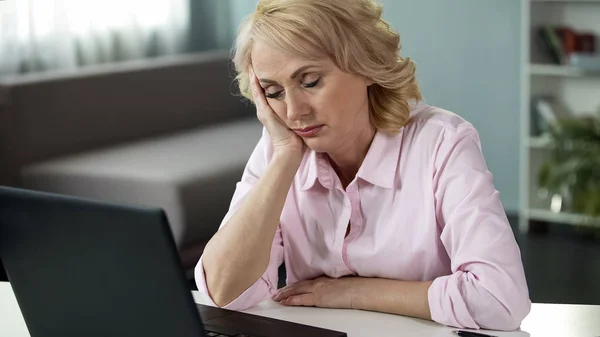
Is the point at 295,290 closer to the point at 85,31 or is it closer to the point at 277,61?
the point at 277,61

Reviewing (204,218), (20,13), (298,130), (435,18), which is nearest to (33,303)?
(298,130)

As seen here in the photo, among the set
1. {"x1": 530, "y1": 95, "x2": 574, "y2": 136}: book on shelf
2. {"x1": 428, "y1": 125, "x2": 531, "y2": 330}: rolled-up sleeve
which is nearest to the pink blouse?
{"x1": 428, "y1": 125, "x2": 531, "y2": 330}: rolled-up sleeve

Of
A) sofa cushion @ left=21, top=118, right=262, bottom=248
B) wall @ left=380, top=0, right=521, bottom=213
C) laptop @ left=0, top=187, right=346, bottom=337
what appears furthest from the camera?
wall @ left=380, top=0, right=521, bottom=213

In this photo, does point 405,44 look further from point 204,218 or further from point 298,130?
point 298,130

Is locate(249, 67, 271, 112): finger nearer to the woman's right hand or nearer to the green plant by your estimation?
the woman's right hand

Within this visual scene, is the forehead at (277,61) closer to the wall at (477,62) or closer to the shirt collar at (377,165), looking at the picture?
the shirt collar at (377,165)

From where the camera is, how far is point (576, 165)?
4.02 m

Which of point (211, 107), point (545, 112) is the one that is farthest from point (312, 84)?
point (211, 107)

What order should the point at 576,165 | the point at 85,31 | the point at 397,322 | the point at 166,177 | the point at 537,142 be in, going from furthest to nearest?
the point at 85,31
the point at 537,142
the point at 576,165
the point at 166,177
the point at 397,322

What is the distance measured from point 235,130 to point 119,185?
1055mm

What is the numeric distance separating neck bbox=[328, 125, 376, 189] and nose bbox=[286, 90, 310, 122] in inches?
5.0

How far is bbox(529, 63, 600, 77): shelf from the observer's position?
14.0 feet

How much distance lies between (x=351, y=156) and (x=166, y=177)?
2234 mm

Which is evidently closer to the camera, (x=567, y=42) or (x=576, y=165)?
(x=576, y=165)
